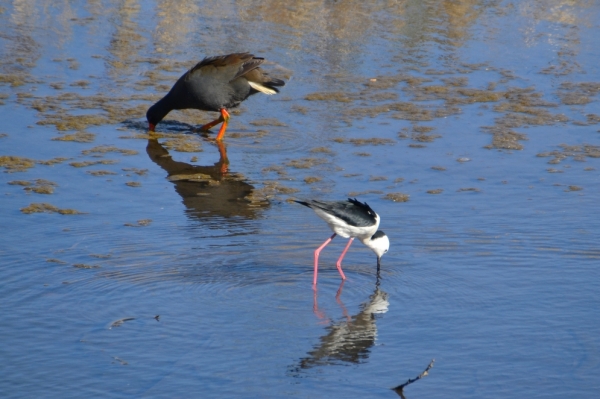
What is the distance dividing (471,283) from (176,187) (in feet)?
11.1

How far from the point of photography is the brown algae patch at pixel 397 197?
8539 mm

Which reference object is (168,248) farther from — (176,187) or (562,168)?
(562,168)

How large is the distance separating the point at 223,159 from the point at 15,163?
2.18 metres

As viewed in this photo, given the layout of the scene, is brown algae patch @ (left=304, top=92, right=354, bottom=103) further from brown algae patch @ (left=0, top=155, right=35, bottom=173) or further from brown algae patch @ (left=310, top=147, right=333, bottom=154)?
brown algae patch @ (left=0, top=155, right=35, bottom=173)

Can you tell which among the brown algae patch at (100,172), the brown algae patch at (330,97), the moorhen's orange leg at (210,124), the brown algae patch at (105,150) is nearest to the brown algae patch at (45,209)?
the brown algae patch at (100,172)

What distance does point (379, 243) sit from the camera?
6934 mm

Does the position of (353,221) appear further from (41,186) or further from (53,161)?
(53,161)

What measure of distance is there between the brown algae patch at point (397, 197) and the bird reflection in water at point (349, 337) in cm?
194

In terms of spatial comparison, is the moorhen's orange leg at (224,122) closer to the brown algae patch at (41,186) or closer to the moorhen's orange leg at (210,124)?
the moorhen's orange leg at (210,124)

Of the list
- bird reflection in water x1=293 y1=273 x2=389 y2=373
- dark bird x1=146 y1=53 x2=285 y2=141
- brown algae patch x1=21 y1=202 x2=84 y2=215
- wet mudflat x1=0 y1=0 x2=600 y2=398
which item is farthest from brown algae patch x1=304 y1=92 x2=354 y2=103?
bird reflection in water x1=293 y1=273 x2=389 y2=373

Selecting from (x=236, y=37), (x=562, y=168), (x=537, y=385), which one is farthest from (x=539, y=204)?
(x=236, y=37)

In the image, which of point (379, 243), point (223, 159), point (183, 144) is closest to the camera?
point (379, 243)

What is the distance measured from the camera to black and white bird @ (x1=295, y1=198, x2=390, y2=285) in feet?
22.5

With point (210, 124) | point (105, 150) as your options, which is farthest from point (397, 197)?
point (105, 150)
